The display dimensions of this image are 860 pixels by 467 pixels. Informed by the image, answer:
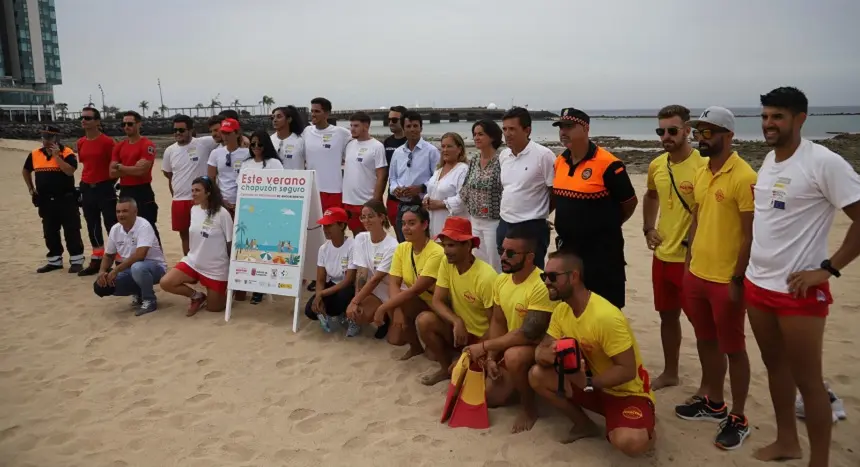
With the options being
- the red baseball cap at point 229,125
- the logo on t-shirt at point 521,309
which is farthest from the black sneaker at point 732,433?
the red baseball cap at point 229,125

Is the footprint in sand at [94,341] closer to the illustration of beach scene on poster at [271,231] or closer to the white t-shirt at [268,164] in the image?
the illustration of beach scene on poster at [271,231]

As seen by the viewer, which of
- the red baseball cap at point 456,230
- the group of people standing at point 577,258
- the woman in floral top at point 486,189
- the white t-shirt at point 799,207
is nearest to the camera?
the white t-shirt at point 799,207

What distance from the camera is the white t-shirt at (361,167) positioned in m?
6.32

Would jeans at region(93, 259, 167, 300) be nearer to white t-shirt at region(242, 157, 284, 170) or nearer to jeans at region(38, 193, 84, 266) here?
white t-shirt at region(242, 157, 284, 170)

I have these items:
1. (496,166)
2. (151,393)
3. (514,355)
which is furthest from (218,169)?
(514,355)

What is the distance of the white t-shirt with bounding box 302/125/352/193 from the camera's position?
6.54m

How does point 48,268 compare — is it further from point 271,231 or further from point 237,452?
point 237,452

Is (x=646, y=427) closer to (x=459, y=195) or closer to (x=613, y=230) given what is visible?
(x=613, y=230)

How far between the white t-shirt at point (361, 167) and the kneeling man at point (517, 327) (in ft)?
9.29

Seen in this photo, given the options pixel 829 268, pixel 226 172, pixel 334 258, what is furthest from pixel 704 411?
pixel 226 172

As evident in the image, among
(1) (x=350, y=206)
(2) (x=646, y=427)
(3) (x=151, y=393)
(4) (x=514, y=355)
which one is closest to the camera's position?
(2) (x=646, y=427)

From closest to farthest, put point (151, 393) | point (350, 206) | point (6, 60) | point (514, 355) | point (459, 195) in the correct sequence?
point (514, 355) → point (151, 393) → point (459, 195) → point (350, 206) → point (6, 60)

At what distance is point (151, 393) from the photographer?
433 centimetres

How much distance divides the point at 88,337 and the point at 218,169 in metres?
2.28
